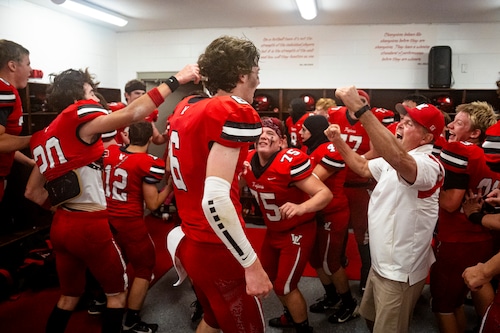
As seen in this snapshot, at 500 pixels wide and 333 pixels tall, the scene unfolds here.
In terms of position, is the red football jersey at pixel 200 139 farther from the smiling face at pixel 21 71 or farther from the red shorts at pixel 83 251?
the smiling face at pixel 21 71

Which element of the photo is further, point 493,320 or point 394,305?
point 394,305

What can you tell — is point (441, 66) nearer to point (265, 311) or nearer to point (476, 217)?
point (476, 217)

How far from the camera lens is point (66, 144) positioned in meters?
2.14

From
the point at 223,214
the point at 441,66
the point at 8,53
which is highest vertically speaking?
the point at 441,66

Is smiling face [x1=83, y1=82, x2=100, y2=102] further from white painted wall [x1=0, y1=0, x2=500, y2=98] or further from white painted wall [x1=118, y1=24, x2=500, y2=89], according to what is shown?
white painted wall [x1=118, y1=24, x2=500, y2=89]

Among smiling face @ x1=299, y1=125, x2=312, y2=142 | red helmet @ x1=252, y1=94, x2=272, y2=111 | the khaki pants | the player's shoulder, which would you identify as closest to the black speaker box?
red helmet @ x1=252, y1=94, x2=272, y2=111

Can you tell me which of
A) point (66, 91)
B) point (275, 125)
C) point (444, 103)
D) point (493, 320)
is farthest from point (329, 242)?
point (444, 103)

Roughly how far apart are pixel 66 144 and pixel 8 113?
2.06ft

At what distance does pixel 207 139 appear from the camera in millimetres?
1430

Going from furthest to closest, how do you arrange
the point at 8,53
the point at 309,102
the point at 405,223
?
the point at 309,102 < the point at 8,53 < the point at 405,223

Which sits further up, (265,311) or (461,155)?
(461,155)

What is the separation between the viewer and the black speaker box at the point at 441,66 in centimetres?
615

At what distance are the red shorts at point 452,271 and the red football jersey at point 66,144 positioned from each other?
7.44 ft

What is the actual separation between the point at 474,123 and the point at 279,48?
4.68 m
